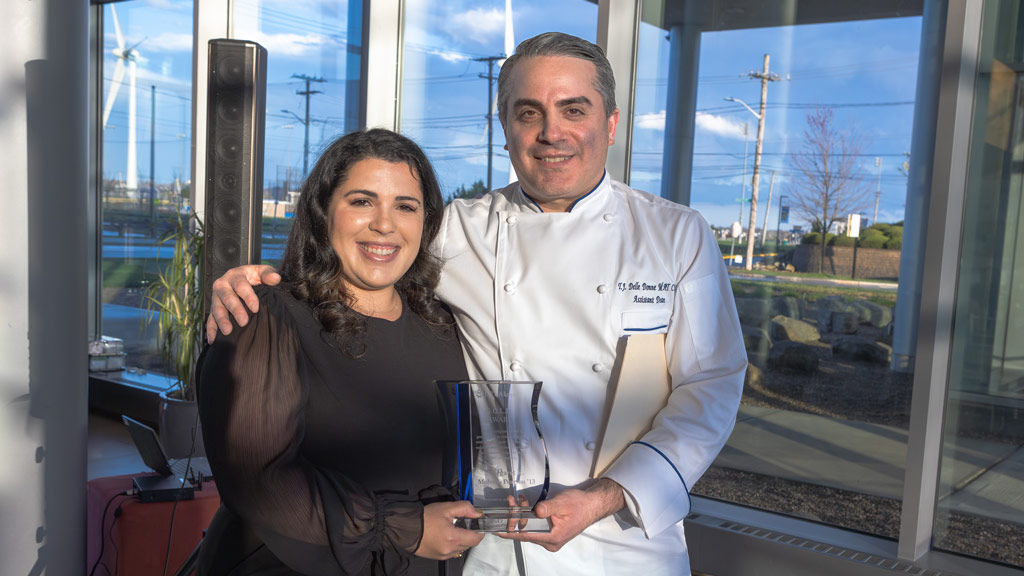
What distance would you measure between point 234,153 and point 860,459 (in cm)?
286

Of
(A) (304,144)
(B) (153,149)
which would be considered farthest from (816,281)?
(B) (153,149)

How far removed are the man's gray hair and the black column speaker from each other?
1832 mm

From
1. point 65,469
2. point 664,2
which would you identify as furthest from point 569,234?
point 664,2

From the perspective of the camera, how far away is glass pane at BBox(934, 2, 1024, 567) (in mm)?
3121

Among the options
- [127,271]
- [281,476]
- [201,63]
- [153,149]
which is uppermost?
[201,63]

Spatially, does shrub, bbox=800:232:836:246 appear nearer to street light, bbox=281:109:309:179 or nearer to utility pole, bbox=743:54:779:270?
utility pole, bbox=743:54:779:270

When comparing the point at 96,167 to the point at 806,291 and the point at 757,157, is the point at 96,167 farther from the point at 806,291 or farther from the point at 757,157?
the point at 806,291

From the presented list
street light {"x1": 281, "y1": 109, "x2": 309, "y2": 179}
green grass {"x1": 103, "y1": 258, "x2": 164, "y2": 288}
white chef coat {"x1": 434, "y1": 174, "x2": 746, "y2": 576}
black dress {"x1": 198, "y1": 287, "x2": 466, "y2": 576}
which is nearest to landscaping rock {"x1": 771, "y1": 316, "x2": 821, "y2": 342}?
white chef coat {"x1": 434, "y1": 174, "x2": 746, "y2": 576}

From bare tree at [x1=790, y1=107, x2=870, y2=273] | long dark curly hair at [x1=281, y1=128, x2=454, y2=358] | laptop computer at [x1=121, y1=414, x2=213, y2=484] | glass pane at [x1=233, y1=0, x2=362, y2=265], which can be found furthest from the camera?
glass pane at [x1=233, y1=0, x2=362, y2=265]

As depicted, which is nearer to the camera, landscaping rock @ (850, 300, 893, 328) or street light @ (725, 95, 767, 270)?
landscaping rock @ (850, 300, 893, 328)

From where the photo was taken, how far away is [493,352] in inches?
65.2

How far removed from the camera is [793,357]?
12.2 ft

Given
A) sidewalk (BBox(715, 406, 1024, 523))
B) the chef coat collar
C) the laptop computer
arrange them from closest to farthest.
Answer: the chef coat collar → the laptop computer → sidewalk (BBox(715, 406, 1024, 523))

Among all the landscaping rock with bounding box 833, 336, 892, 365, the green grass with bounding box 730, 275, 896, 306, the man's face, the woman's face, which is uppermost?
the man's face
